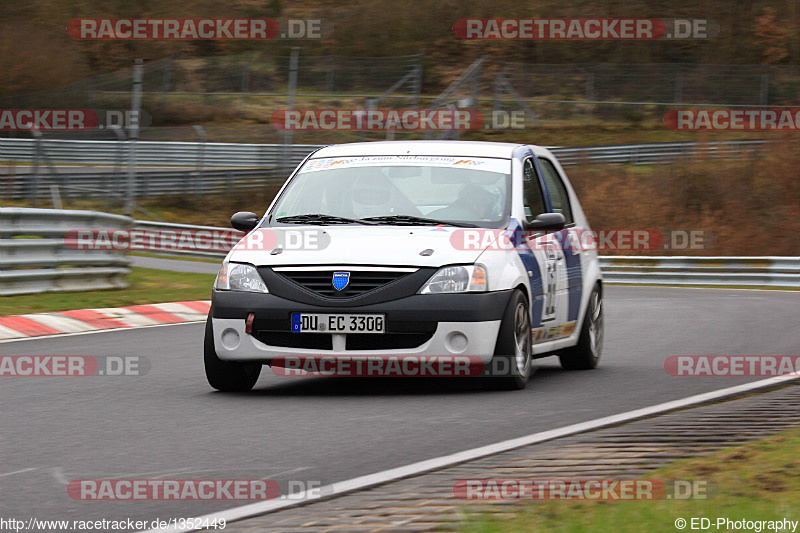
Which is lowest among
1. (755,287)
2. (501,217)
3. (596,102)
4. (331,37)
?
(755,287)

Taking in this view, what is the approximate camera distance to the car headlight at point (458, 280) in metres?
8.53

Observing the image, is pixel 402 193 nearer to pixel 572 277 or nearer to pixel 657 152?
pixel 572 277

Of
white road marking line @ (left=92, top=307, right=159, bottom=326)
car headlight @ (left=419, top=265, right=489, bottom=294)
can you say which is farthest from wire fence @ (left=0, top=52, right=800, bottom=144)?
car headlight @ (left=419, top=265, right=489, bottom=294)

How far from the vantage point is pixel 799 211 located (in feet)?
128

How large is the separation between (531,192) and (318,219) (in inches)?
64.8

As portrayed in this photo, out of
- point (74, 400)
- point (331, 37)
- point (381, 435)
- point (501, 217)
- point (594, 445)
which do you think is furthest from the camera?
point (331, 37)

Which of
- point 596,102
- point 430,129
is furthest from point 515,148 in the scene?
point 596,102

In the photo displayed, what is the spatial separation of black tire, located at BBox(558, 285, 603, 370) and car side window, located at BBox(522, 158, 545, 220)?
1.16 meters

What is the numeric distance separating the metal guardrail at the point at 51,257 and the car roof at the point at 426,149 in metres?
6.40

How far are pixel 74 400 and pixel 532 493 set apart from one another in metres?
4.19

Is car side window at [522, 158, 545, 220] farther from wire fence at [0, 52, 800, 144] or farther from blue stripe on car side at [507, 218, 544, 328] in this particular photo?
wire fence at [0, 52, 800, 144]

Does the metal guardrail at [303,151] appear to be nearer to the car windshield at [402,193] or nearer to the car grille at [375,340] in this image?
the car windshield at [402,193]

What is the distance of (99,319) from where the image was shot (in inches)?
565

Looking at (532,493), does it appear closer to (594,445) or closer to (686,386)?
(594,445)
